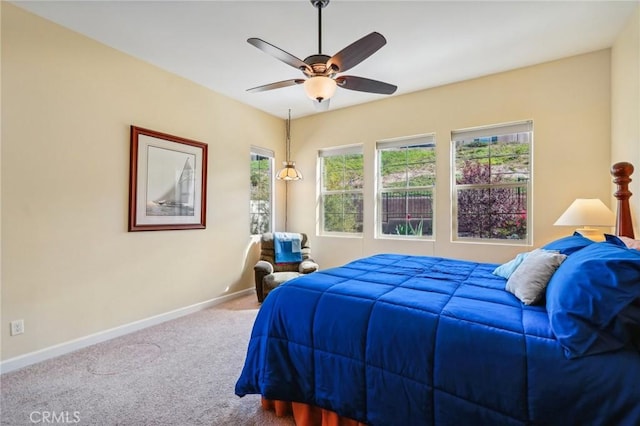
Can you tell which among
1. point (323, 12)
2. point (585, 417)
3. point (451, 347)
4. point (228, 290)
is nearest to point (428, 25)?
point (323, 12)

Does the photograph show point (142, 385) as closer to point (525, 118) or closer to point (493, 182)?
point (493, 182)

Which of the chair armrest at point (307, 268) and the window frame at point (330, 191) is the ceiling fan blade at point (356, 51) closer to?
the window frame at point (330, 191)

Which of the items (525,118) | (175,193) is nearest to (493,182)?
(525,118)

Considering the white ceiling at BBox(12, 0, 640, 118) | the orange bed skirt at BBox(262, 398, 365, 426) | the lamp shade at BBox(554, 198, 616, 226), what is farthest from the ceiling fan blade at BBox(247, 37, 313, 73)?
the lamp shade at BBox(554, 198, 616, 226)

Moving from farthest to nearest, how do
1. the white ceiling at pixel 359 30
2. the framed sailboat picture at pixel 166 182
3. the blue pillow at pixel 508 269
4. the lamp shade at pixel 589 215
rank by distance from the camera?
the framed sailboat picture at pixel 166 182 → the lamp shade at pixel 589 215 → the white ceiling at pixel 359 30 → the blue pillow at pixel 508 269

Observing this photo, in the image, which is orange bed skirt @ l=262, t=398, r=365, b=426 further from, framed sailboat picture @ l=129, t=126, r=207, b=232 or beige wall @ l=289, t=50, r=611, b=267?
beige wall @ l=289, t=50, r=611, b=267

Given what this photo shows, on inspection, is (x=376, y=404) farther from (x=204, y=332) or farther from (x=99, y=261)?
(x=99, y=261)

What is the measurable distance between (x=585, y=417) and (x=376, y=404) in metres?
0.78

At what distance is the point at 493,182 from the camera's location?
359 centimetres

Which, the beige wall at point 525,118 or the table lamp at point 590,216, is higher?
the beige wall at point 525,118

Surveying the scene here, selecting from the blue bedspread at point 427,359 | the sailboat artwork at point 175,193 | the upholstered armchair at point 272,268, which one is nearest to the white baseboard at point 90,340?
the upholstered armchair at point 272,268

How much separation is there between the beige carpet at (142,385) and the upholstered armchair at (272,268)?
829 millimetres

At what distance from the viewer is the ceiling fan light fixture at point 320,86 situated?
83.6 inches

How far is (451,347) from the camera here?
128 centimetres
